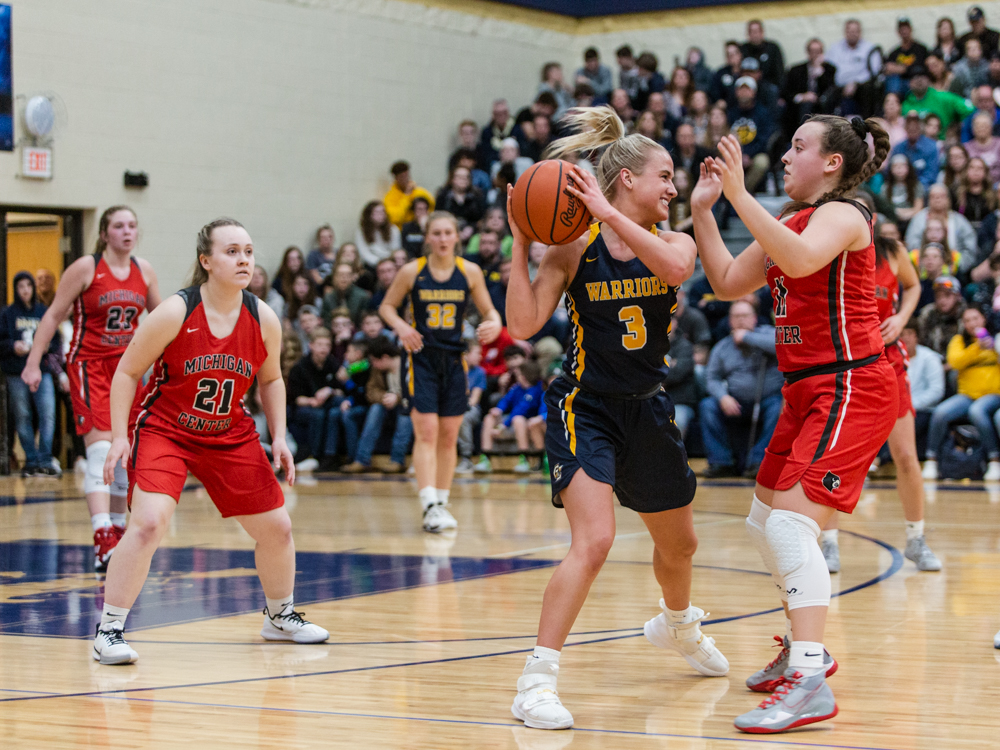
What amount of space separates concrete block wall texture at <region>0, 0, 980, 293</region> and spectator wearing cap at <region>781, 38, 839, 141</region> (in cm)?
181

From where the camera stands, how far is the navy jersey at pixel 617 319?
3889mm

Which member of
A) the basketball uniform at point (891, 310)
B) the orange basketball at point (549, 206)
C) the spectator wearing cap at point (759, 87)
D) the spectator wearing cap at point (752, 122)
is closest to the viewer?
the orange basketball at point (549, 206)

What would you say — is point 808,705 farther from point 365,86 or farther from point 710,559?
point 365,86

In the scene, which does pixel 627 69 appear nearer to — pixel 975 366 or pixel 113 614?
pixel 975 366

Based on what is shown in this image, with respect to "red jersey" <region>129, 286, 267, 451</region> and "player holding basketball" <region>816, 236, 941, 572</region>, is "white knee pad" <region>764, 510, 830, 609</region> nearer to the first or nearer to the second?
"red jersey" <region>129, 286, 267, 451</region>

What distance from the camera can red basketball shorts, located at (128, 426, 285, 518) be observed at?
4656 millimetres

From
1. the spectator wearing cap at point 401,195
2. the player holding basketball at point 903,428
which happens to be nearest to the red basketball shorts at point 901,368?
the player holding basketball at point 903,428

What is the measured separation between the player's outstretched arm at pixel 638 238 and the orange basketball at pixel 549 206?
1.3 inches

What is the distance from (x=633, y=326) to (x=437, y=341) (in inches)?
182

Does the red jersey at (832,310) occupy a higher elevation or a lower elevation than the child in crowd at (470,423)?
higher

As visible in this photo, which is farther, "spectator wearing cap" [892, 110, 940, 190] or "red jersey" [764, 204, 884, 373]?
"spectator wearing cap" [892, 110, 940, 190]

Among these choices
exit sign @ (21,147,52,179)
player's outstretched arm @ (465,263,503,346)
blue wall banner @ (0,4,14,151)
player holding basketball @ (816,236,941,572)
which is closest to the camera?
player holding basketball @ (816,236,941,572)

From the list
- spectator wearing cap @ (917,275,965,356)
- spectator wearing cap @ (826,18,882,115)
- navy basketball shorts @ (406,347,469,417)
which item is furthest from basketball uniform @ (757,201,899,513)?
spectator wearing cap @ (826,18,882,115)

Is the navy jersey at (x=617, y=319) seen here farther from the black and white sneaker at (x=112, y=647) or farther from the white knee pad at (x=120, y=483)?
the white knee pad at (x=120, y=483)
